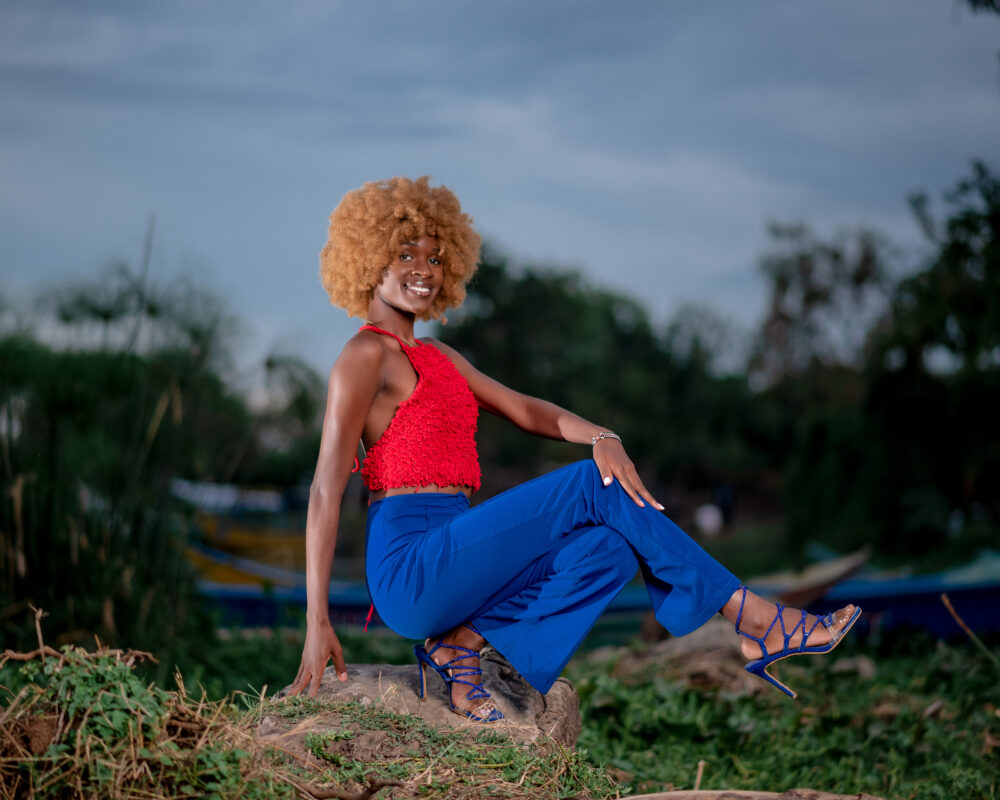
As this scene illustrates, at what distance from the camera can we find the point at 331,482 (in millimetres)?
2361

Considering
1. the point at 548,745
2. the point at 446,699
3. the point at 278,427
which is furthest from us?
the point at 278,427

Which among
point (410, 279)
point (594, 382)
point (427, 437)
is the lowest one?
point (594, 382)

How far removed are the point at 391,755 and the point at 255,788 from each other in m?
0.44

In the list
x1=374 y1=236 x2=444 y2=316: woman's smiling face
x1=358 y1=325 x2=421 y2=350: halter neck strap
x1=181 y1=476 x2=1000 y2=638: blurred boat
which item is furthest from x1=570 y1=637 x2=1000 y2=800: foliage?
x1=181 y1=476 x2=1000 y2=638: blurred boat

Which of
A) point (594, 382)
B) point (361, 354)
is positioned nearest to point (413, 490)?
point (361, 354)

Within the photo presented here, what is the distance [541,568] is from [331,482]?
1.94 feet

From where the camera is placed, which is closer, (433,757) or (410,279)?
(433,757)

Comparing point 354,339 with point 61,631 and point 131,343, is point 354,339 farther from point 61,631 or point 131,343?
point 61,631

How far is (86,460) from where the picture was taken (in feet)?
14.7

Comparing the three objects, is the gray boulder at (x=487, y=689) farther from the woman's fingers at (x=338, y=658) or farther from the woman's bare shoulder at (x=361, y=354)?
the woman's bare shoulder at (x=361, y=354)

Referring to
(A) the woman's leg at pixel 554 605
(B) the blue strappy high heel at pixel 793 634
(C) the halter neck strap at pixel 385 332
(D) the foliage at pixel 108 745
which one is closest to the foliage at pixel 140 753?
(D) the foliage at pixel 108 745

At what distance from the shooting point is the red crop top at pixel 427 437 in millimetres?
2482

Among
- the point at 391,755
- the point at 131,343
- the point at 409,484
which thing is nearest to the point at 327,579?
the point at 409,484

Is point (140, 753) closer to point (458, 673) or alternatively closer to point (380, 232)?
point (458, 673)
